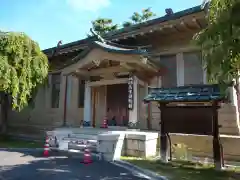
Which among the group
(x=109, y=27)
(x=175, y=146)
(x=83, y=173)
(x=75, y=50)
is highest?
(x=109, y=27)

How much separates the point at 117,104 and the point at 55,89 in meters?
5.14

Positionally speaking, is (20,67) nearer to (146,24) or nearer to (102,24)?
A: (146,24)

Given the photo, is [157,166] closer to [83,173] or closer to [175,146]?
[175,146]

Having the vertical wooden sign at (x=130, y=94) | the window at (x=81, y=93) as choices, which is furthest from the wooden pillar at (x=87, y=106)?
the vertical wooden sign at (x=130, y=94)

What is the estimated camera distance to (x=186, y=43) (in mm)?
10781

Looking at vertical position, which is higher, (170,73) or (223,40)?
(170,73)

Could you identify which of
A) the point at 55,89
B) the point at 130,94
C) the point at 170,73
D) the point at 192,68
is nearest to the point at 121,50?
the point at 130,94

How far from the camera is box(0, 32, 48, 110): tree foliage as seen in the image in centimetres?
1152

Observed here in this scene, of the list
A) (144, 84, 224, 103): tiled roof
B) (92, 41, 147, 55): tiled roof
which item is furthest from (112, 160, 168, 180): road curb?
(92, 41, 147, 55): tiled roof

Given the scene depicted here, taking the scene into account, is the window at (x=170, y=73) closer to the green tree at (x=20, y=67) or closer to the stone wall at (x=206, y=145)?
the stone wall at (x=206, y=145)

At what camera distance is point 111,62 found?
37.1ft

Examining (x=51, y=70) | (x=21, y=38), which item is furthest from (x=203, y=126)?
(x=51, y=70)

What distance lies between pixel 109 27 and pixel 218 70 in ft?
89.0

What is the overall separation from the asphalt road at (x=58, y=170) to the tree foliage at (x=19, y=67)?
455 cm
